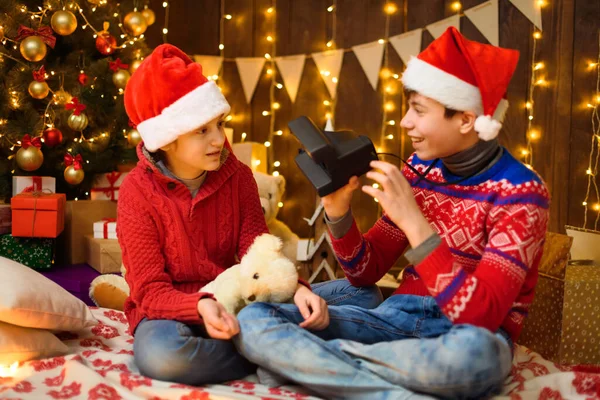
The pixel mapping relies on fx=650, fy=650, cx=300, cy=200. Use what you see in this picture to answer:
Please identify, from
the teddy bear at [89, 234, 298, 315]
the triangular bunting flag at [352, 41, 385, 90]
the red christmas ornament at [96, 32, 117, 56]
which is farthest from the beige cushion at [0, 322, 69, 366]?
the triangular bunting flag at [352, 41, 385, 90]

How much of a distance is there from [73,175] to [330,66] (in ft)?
4.65

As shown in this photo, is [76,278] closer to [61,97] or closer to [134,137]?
[134,137]

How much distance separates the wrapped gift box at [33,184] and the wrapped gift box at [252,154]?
91cm

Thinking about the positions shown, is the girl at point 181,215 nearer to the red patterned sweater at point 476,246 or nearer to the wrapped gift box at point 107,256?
the red patterned sweater at point 476,246

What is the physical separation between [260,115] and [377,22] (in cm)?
85

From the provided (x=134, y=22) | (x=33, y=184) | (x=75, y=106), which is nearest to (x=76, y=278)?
(x=33, y=184)

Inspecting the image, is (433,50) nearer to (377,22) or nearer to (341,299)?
(341,299)

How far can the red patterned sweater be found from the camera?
1307 millimetres

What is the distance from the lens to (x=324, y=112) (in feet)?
11.5

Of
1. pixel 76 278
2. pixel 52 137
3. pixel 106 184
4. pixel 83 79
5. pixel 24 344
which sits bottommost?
pixel 76 278

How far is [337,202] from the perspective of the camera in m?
1.56

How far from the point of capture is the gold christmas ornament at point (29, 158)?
9.45 ft

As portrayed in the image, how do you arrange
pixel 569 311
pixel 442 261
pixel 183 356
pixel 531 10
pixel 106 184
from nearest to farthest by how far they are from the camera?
pixel 442 261
pixel 183 356
pixel 569 311
pixel 531 10
pixel 106 184

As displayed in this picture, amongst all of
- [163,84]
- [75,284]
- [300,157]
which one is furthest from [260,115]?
[300,157]
